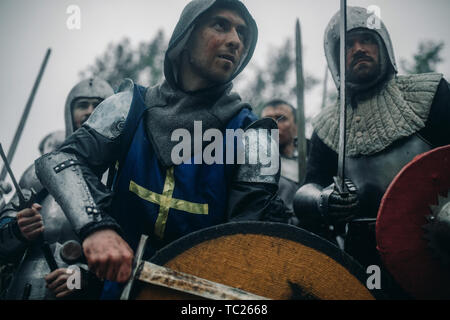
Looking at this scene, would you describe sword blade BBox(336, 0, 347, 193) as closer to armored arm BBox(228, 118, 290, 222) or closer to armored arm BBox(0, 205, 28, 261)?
armored arm BBox(228, 118, 290, 222)

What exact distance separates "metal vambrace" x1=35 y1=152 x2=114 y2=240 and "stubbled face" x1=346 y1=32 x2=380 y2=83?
1901 mm

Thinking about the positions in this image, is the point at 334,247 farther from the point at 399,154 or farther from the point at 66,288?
the point at 66,288

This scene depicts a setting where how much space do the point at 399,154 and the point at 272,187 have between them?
95 centimetres

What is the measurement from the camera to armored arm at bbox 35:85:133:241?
4.32 feet

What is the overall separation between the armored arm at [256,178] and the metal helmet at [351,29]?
122 centimetres

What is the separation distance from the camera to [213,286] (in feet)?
3.69

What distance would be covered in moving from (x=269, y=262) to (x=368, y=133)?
145cm

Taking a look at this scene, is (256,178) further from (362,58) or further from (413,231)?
(362,58)

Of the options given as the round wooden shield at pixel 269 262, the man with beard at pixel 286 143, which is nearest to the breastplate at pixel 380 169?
the round wooden shield at pixel 269 262

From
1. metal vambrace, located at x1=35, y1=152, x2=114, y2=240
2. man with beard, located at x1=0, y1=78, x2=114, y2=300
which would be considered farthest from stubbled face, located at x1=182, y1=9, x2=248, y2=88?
man with beard, located at x1=0, y1=78, x2=114, y2=300

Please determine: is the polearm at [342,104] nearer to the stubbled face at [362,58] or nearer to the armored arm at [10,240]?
the stubbled face at [362,58]

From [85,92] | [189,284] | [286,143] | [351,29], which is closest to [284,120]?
[286,143]

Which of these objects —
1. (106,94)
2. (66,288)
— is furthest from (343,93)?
(106,94)

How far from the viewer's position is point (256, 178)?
1682 mm
